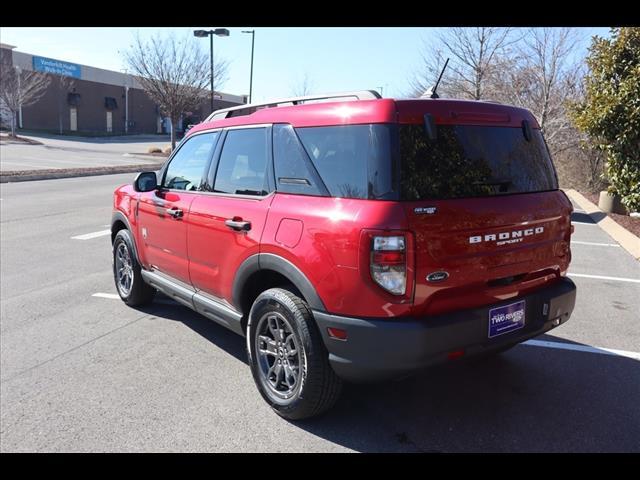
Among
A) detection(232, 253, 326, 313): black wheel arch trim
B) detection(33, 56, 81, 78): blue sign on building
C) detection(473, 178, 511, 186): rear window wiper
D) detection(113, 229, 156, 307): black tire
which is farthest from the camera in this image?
detection(33, 56, 81, 78): blue sign on building

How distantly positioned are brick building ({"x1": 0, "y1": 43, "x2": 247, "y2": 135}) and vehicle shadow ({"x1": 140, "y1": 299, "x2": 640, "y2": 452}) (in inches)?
1721

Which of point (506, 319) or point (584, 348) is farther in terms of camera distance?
point (584, 348)

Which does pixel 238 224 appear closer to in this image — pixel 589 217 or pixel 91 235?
pixel 91 235

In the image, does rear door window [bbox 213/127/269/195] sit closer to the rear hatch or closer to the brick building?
the rear hatch

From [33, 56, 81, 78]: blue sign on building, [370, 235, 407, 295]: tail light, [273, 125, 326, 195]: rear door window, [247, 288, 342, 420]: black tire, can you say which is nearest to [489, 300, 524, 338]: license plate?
[370, 235, 407, 295]: tail light

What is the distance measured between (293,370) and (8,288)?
4512 mm

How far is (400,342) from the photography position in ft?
8.57

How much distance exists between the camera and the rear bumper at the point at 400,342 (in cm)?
262

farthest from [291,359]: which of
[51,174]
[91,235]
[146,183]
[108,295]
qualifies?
[51,174]

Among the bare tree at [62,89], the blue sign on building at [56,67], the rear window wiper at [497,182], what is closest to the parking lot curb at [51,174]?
the rear window wiper at [497,182]

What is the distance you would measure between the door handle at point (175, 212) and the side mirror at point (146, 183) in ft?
1.80

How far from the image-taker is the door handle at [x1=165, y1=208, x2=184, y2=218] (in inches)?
166

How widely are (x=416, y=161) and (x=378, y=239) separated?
19.7 inches
